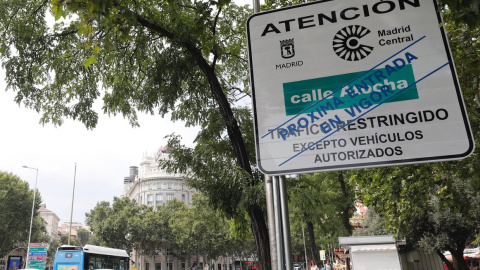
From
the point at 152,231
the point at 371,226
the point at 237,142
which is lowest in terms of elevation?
the point at 371,226

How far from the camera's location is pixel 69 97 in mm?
10281

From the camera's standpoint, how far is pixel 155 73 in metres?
8.34

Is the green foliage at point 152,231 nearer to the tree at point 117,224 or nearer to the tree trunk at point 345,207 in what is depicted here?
the tree at point 117,224

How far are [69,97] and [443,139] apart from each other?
10.6m

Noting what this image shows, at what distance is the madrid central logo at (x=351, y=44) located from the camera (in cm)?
171

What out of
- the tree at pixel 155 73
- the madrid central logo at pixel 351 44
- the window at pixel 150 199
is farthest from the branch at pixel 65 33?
the window at pixel 150 199

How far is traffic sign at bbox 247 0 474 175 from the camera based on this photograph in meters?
1.56

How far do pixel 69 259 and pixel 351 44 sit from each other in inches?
929

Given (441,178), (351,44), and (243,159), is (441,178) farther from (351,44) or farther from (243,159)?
(351,44)

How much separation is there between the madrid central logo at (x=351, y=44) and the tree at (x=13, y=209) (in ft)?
155

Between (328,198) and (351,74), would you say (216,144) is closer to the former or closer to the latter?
(351,74)

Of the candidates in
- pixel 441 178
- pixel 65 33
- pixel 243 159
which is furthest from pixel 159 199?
pixel 243 159

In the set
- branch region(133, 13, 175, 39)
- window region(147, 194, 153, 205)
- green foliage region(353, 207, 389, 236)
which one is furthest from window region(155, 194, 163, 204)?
branch region(133, 13, 175, 39)

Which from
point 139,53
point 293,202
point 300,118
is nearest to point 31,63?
point 139,53
